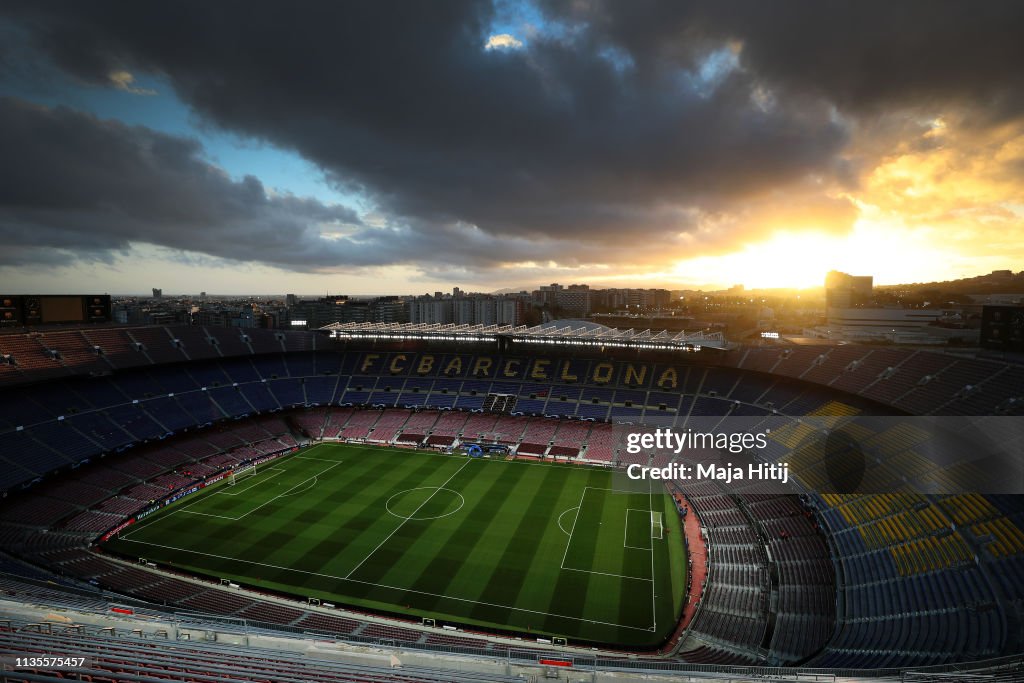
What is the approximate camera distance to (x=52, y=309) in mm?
50344

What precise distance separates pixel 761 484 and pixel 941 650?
69.4ft

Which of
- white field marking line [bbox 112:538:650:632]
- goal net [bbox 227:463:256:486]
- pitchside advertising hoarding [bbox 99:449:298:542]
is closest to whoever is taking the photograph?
white field marking line [bbox 112:538:650:632]

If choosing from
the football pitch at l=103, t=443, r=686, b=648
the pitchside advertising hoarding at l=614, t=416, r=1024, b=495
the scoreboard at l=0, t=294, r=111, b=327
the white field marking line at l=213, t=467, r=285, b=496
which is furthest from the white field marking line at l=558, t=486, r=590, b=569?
the scoreboard at l=0, t=294, r=111, b=327

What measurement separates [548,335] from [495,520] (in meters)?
28.7

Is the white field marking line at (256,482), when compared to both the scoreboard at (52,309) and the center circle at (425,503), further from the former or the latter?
the scoreboard at (52,309)

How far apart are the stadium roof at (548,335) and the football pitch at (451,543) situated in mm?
17181

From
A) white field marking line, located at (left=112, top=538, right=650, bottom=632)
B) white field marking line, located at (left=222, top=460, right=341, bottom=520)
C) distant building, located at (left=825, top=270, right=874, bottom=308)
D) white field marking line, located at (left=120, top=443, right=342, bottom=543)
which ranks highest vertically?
distant building, located at (left=825, top=270, right=874, bottom=308)

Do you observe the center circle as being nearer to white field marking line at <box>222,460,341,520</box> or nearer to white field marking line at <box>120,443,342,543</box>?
white field marking line at <box>222,460,341,520</box>

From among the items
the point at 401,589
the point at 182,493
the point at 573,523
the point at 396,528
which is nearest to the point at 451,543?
the point at 396,528

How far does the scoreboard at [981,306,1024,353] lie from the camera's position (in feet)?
109

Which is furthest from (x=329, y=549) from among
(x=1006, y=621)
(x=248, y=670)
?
(x=1006, y=621)

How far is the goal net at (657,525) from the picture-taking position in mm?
33875

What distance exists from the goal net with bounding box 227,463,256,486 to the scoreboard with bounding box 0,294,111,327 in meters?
27.3

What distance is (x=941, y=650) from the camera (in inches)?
683
